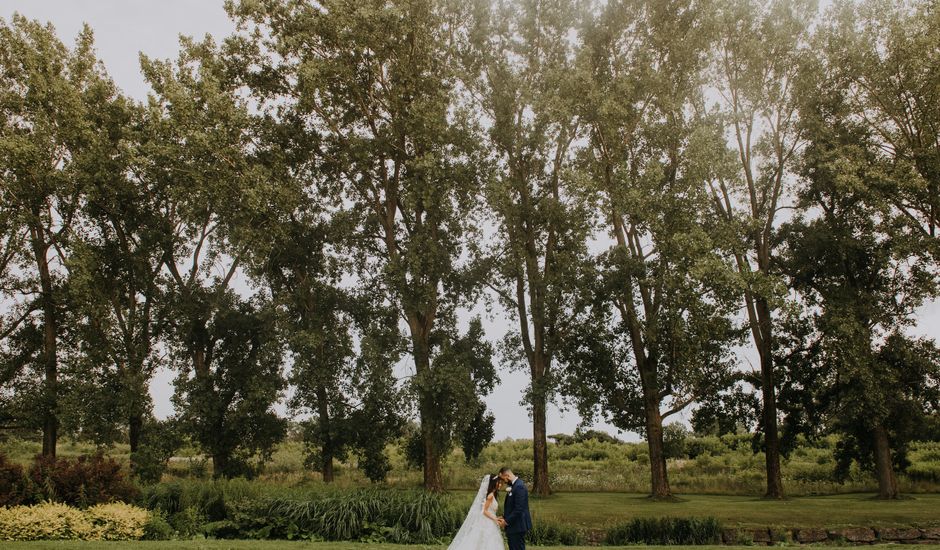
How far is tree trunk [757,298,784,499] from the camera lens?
2652 centimetres

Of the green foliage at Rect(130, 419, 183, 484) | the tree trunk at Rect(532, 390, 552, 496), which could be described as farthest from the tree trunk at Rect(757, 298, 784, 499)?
the green foliage at Rect(130, 419, 183, 484)

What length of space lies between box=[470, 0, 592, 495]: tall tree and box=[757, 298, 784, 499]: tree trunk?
8.09 m

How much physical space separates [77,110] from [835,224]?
31221 mm

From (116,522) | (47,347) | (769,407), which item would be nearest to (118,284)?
(47,347)

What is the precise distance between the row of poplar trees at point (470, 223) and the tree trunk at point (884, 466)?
118 mm

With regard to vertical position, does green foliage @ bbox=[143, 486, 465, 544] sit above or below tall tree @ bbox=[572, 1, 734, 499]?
below

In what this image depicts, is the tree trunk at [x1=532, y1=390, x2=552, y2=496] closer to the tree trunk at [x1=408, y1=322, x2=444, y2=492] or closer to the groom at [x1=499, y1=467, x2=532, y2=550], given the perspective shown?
the tree trunk at [x1=408, y1=322, x2=444, y2=492]

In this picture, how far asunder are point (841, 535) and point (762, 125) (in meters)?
18.1

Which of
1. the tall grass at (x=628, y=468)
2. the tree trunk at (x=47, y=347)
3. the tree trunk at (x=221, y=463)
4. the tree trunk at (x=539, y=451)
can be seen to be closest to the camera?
the tree trunk at (x=539, y=451)

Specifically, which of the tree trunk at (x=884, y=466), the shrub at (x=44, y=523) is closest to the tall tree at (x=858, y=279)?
the tree trunk at (x=884, y=466)

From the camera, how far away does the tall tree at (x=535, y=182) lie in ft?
85.9

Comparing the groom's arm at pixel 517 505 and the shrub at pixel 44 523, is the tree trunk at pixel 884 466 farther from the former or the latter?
the shrub at pixel 44 523

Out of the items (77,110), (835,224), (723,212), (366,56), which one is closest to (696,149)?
(723,212)

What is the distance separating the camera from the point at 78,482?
16781mm
